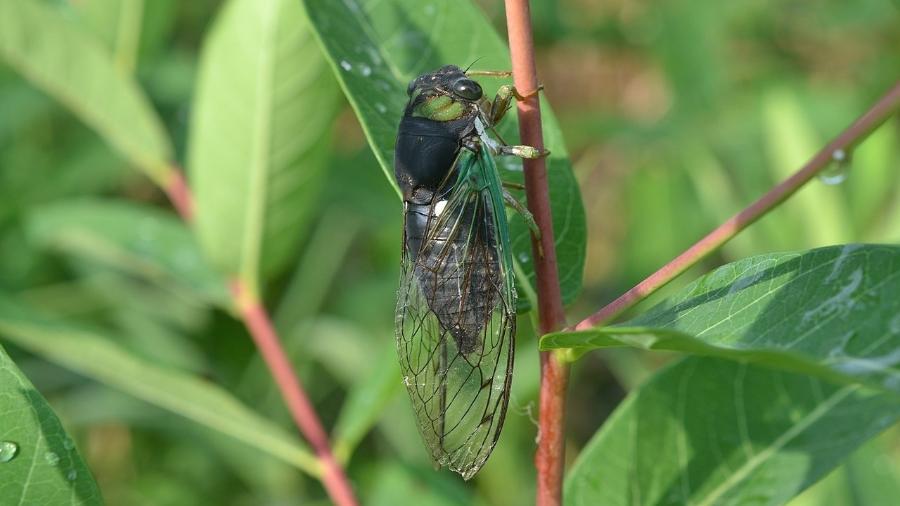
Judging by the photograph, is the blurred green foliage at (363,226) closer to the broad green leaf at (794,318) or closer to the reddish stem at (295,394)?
the reddish stem at (295,394)

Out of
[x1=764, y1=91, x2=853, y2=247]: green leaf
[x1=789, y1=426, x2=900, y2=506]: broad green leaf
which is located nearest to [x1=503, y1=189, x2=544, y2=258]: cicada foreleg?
[x1=789, y1=426, x2=900, y2=506]: broad green leaf

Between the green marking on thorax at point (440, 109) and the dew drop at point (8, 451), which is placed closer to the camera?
the dew drop at point (8, 451)

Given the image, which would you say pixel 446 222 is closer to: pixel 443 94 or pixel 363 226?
pixel 443 94

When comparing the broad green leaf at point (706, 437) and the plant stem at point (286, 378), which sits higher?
the broad green leaf at point (706, 437)

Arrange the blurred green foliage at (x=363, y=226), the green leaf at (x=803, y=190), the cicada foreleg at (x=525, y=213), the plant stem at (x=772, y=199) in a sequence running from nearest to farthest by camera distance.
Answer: the plant stem at (x=772, y=199) → the cicada foreleg at (x=525, y=213) → the green leaf at (x=803, y=190) → the blurred green foliage at (x=363, y=226)

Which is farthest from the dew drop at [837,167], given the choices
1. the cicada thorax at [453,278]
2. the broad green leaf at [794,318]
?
the cicada thorax at [453,278]

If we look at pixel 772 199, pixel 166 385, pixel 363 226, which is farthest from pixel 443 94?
pixel 363 226

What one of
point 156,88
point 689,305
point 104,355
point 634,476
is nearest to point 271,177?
point 104,355
